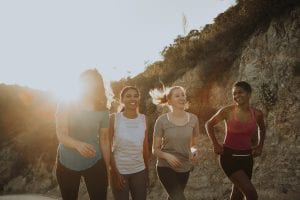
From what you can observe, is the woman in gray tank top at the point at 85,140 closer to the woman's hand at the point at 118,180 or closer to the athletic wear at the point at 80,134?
the athletic wear at the point at 80,134

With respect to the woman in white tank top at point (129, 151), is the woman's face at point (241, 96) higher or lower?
higher

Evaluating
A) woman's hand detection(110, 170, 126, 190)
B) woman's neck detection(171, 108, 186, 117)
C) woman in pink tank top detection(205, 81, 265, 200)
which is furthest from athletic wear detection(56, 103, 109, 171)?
woman in pink tank top detection(205, 81, 265, 200)

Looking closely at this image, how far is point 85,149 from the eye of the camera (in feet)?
16.4

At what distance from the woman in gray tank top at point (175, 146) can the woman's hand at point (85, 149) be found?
119 cm

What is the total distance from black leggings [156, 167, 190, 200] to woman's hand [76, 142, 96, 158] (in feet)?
4.23

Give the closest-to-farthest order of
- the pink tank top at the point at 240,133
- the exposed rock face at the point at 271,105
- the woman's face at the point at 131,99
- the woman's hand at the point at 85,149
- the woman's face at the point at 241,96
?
→ the woman's hand at the point at 85,149 < the woman's face at the point at 131,99 < the pink tank top at the point at 240,133 < the woman's face at the point at 241,96 < the exposed rock face at the point at 271,105

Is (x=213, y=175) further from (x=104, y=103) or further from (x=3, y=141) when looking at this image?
(x=3, y=141)

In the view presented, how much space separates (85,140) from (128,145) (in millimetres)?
683

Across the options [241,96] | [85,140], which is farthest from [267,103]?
[85,140]

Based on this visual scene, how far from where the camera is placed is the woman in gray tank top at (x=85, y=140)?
5.25 meters

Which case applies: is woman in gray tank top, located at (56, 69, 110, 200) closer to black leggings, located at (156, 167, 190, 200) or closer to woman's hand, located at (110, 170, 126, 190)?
woman's hand, located at (110, 170, 126, 190)

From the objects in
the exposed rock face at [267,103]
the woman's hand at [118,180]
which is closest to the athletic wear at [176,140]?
the woman's hand at [118,180]

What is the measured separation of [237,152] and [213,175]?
8116 millimetres

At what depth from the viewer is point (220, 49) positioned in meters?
18.3
